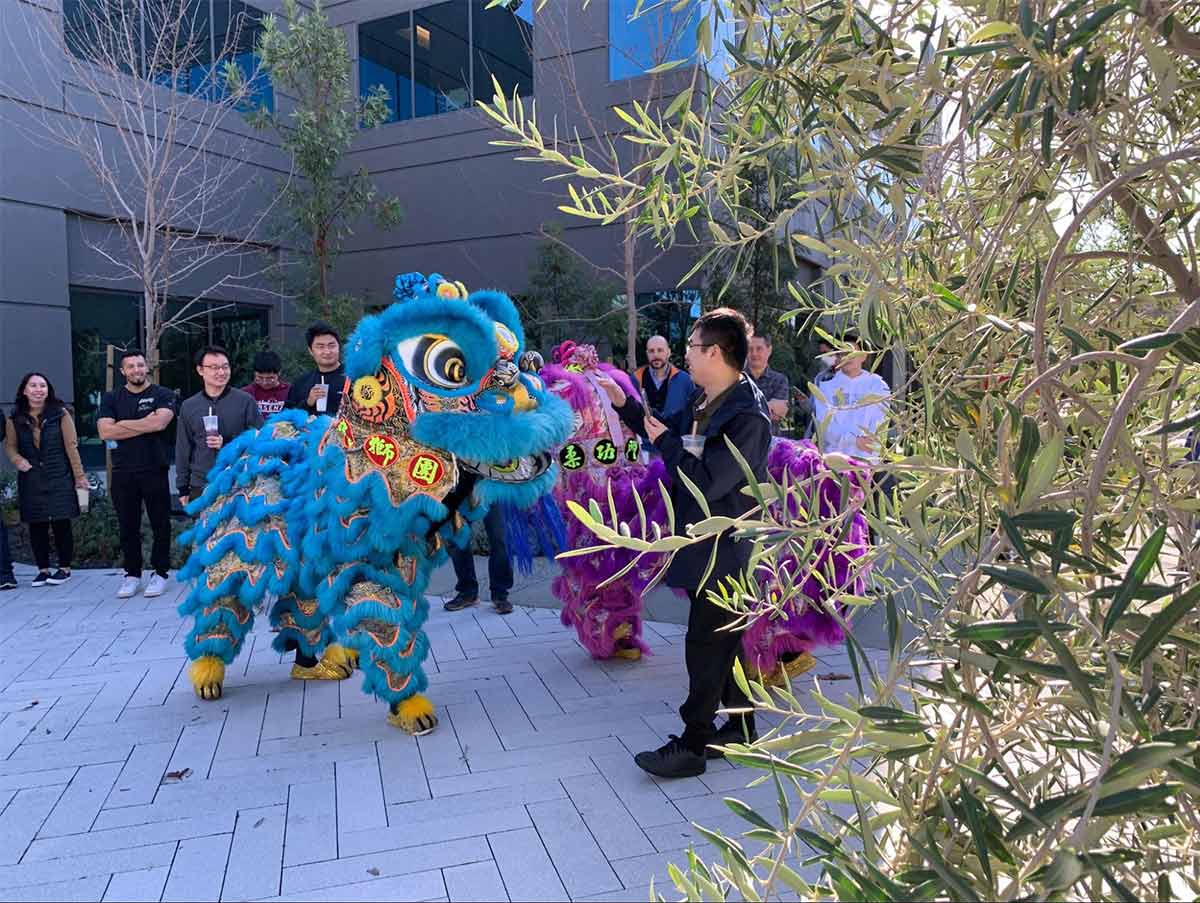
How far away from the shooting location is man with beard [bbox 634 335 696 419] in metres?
5.92

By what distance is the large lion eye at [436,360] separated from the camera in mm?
3295

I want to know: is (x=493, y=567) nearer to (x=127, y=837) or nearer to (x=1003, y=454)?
(x=127, y=837)

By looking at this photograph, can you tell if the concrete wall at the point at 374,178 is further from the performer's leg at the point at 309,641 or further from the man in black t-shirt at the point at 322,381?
the performer's leg at the point at 309,641

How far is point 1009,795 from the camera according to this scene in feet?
2.96

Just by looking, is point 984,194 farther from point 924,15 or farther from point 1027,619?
point 1027,619

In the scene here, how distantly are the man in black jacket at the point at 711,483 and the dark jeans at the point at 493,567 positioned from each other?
2.48 m

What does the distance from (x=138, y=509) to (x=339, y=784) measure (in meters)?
3.93

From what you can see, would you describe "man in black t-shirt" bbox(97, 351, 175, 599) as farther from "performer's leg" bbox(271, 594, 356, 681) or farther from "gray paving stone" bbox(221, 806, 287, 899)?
"gray paving stone" bbox(221, 806, 287, 899)

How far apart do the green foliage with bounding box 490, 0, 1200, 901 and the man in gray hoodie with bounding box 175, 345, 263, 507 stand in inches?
179

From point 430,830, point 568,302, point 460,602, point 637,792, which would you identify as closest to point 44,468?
point 460,602

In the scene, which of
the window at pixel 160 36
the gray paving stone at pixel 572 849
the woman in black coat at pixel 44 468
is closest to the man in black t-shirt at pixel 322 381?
the woman in black coat at pixel 44 468

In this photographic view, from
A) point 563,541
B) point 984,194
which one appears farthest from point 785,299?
point 984,194

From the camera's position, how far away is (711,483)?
3031 mm

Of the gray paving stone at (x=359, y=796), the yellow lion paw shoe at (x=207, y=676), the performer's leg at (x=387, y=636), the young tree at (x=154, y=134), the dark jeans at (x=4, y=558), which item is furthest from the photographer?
the young tree at (x=154, y=134)
